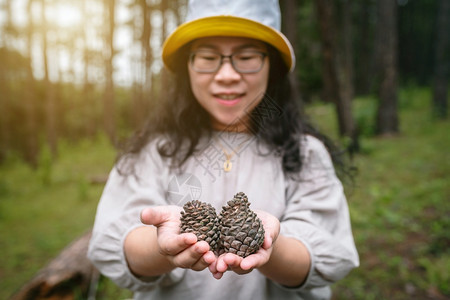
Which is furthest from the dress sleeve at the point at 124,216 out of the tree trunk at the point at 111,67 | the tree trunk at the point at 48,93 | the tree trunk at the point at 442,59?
the tree trunk at the point at 442,59

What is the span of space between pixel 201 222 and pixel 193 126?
833mm

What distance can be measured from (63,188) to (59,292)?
18.7 ft

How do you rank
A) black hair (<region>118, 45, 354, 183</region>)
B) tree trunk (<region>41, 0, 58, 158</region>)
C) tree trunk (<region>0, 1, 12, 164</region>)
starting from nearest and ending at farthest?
black hair (<region>118, 45, 354, 183</region>), tree trunk (<region>41, 0, 58, 158</region>), tree trunk (<region>0, 1, 12, 164</region>)

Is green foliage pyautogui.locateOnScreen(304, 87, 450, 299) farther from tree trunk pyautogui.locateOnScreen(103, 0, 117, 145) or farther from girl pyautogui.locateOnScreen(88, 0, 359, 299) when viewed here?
tree trunk pyautogui.locateOnScreen(103, 0, 117, 145)

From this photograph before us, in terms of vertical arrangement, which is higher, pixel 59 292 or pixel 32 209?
pixel 59 292

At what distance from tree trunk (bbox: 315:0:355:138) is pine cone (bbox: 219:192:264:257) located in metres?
5.76

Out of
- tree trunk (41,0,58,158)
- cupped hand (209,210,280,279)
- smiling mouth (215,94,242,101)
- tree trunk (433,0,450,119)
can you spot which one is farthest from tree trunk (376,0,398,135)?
tree trunk (41,0,58,158)

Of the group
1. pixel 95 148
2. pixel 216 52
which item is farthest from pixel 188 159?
pixel 95 148

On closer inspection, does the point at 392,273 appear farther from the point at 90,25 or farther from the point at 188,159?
the point at 90,25

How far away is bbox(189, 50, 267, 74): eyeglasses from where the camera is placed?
4.71 ft

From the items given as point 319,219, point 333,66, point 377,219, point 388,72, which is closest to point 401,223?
point 377,219

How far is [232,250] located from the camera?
939 millimetres

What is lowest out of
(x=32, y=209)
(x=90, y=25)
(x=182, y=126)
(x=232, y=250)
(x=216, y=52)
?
(x=32, y=209)

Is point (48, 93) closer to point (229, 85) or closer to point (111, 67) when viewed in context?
point (111, 67)
